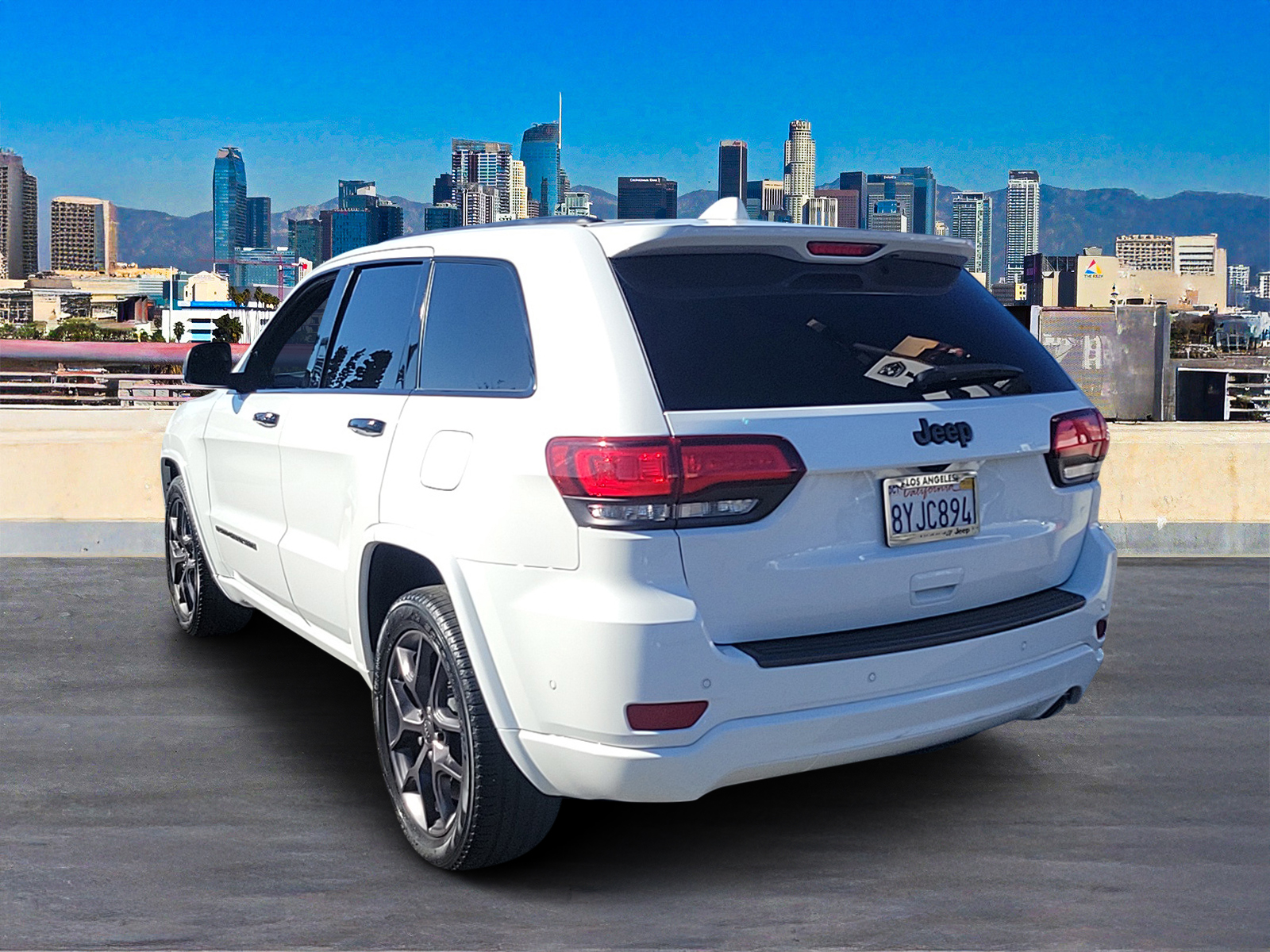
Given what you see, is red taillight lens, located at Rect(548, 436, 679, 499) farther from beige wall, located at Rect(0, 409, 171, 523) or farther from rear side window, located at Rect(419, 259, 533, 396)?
beige wall, located at Rect(0, 409, 171, 523)

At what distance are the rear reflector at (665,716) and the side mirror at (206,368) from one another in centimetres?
303

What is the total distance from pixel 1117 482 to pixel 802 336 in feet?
22.6

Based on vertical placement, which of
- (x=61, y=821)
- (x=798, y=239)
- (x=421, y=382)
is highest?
(x=798, y=239)

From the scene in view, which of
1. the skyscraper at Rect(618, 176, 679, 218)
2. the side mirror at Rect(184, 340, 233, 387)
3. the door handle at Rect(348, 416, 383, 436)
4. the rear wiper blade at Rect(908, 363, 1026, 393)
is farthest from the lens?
the skyscraper at Rect(618, 176, 679, 218)

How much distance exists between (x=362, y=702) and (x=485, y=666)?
2.29m

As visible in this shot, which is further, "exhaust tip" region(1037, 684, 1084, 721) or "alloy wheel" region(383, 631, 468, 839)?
"exhaust tip" region(1037, 684, 1084, 721)

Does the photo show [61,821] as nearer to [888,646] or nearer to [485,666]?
[485,666]

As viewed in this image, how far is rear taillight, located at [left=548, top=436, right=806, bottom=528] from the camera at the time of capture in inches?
130

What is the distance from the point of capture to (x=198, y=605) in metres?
6.74

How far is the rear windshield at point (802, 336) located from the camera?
3.49 metres

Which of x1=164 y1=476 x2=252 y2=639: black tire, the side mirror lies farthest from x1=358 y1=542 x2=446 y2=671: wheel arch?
x1=164 y1=476 x2=252 y2=639: black tire

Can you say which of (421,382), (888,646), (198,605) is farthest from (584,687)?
(198,605)

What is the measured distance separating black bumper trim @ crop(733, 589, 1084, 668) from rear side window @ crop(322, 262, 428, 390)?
1482 mm

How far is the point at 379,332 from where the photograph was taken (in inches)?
183
